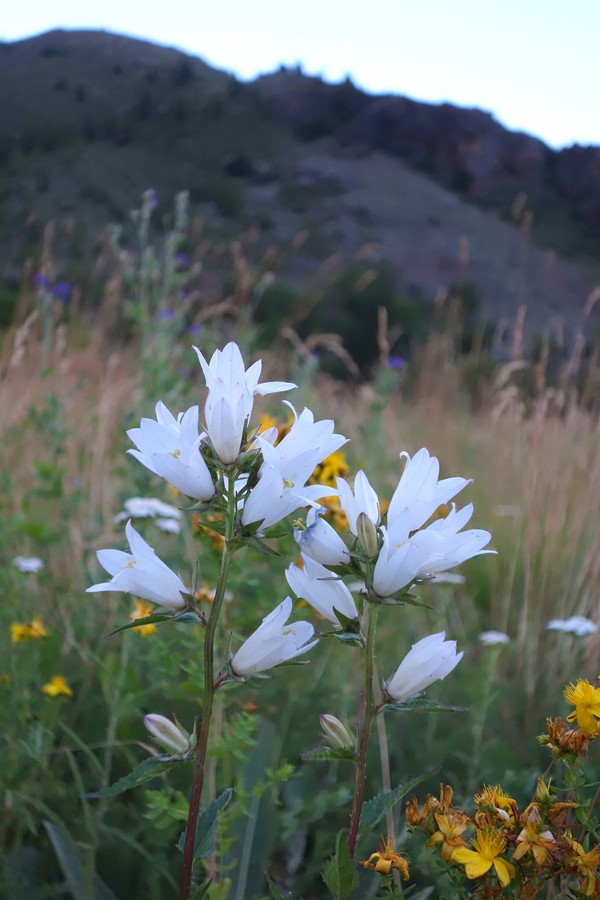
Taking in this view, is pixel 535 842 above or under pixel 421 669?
under

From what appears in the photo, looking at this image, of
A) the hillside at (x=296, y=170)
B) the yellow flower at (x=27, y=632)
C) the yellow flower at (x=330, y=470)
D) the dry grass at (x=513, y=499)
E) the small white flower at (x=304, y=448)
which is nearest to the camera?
the small white flower at (x=304, y=448)

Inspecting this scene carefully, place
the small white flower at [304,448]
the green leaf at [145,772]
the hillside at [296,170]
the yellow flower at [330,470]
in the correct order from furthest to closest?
the hillside at [296,170], the yellow flower at [330,470], the small white flower at [304,448], the green leaf at [145,772]

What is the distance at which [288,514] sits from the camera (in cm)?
79

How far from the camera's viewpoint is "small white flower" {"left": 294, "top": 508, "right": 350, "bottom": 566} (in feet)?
2.55

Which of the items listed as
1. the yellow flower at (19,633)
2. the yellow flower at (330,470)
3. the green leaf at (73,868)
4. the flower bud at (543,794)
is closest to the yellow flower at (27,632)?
the yellow flower at (19,633)

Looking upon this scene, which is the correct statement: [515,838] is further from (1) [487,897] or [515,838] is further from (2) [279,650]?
(2) [279,650]

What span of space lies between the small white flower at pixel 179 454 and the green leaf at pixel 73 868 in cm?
68

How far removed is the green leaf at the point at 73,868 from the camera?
1.20m

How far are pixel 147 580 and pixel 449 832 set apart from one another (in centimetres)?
36

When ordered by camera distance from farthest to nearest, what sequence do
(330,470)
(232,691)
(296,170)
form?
1. (296,170)
2. (330,470)
3. (232,691)

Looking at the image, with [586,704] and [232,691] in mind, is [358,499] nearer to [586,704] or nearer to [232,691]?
[586,704]

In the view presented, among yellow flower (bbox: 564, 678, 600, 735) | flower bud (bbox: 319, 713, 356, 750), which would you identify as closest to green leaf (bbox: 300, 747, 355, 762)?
flower bud (bbox: 319, 713, 356, 750)

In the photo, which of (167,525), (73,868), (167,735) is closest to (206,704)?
(167,735)

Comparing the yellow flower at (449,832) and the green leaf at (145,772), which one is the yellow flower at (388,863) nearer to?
the yellow flower at (449,832)
